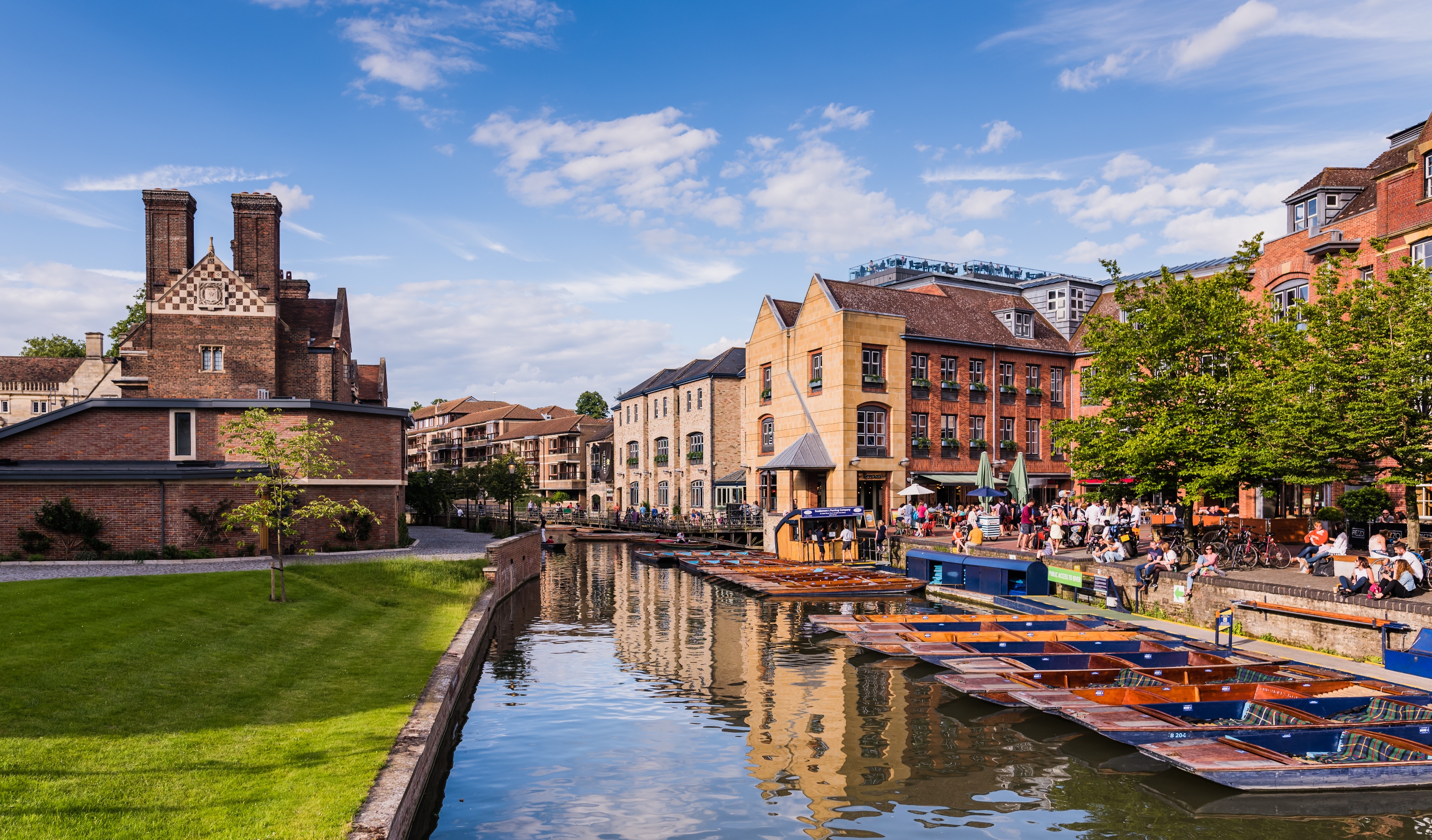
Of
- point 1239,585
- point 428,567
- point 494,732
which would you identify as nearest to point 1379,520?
point 1239,585

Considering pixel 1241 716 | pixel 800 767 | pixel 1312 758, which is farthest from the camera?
pixel 1241 716

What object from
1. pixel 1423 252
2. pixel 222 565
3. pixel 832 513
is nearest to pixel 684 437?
pixel 832 513

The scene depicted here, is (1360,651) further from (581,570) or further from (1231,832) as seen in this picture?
(581,570)

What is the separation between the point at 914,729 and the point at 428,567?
1672 cm

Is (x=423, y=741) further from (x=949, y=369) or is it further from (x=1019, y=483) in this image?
(x=949, y=369)

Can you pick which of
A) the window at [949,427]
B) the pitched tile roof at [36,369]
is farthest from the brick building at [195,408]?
the pitched tile roof at [36,369]

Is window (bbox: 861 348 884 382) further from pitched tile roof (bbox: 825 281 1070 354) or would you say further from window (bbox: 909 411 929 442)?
window (bbox: 909 411 929 442)

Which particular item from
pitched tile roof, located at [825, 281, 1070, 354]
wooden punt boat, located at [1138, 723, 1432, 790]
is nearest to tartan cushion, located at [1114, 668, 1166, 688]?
wooden punt boat, located at [1138, 723, 1432, 790]

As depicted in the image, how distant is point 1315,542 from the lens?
75.6ft

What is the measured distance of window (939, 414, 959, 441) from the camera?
4762 cm

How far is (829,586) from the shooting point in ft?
107

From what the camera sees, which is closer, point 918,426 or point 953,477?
point 918,426

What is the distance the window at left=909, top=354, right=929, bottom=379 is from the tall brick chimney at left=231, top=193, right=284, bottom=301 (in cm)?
3173

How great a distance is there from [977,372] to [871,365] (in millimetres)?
7162
